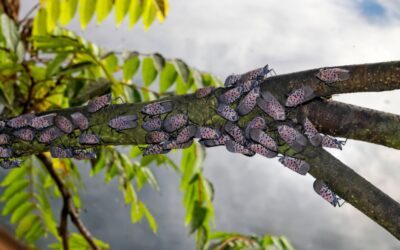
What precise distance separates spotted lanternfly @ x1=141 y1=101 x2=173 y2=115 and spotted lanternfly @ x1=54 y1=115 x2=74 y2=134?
135 millimetres

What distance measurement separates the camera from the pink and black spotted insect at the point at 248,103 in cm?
76

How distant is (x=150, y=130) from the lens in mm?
842

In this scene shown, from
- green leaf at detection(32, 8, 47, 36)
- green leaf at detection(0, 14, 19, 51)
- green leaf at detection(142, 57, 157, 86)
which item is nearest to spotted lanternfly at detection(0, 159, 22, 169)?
green leaf at detection(0, 14, 19, 51)

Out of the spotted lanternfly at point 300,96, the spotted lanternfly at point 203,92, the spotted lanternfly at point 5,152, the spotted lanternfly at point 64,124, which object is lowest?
the spotted lanternfly at point 5,152

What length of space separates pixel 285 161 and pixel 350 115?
11 cm

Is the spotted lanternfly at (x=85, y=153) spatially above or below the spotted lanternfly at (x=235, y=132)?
below

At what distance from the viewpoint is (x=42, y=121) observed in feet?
2.97

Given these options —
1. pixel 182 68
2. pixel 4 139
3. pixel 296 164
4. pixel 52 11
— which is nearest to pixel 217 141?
pixel 296 164

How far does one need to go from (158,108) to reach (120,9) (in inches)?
65.6

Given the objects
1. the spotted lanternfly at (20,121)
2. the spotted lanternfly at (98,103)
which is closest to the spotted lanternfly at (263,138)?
the spotted lanternfly at (98,103)

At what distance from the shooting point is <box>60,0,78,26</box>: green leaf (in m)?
2.38

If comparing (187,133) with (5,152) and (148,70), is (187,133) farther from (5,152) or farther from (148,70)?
(148,70)

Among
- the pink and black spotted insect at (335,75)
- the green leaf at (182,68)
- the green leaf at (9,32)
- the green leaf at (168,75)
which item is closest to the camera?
the pink and black spotted insect at (335,75)

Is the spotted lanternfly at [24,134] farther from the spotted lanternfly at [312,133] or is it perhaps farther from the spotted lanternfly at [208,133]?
the spotted lanternfly at [312,133]
